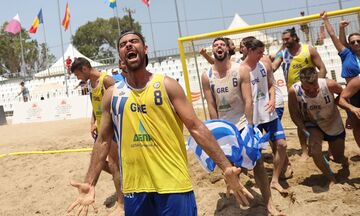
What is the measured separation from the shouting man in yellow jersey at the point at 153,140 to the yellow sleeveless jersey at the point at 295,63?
11.5 ft

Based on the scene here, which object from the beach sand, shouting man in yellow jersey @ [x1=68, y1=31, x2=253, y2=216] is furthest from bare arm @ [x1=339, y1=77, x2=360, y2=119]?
shouting man in yellow jersey @ [x1=68, y1=31, x2=253, y2=216]

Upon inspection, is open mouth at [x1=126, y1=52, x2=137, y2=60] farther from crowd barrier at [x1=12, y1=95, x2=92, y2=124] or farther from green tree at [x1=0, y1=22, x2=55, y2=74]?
green tree at [x1=0, y1=22, x2=55, y2=74]

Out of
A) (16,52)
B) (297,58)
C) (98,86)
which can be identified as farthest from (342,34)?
(16,52)

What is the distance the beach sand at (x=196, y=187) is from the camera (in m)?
4.61

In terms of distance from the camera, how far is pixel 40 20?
2938cm

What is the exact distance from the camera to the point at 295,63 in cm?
596

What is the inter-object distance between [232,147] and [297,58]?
2570mm

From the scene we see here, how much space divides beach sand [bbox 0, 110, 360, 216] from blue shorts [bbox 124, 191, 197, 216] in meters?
1.94

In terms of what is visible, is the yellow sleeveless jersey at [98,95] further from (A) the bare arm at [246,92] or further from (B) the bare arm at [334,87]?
(B) the bare arm at [334,87]

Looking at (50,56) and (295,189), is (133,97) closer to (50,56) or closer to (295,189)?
(295,189)

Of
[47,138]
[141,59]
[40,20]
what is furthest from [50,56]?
[141,59]

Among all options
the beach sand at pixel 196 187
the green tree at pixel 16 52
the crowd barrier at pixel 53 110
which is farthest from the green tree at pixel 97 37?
the beach sand at pixel 196 187

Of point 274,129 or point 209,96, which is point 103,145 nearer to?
point 209,96

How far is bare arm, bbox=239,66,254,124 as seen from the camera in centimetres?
451
